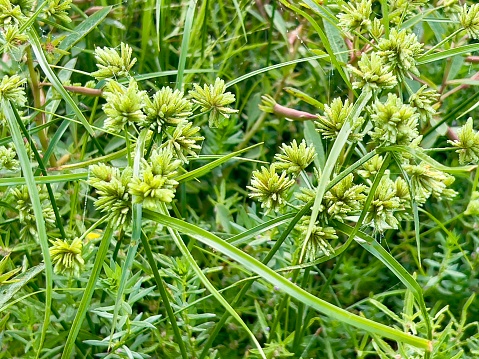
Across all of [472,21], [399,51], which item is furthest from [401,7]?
[399,51]

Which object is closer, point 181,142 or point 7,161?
point 181,142

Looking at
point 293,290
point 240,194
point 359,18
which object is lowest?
point 240,194

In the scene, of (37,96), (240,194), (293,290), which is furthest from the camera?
(240,194)

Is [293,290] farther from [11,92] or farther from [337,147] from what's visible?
[11,92]

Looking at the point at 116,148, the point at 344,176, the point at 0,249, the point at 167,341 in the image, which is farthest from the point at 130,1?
the point at 344,176

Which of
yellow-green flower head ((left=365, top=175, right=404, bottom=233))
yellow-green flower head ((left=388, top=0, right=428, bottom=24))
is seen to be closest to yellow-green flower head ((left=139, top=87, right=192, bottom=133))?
yellow-green flower head ((left=365, top=175, right=404, bottom=233))

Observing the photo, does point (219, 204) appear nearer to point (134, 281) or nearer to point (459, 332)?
point (134, 281)
